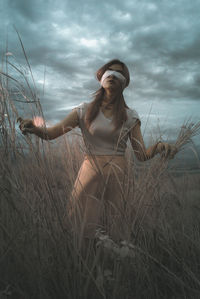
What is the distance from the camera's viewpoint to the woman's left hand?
1.11 meters

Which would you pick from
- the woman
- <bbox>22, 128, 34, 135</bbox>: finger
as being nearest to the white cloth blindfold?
the woman

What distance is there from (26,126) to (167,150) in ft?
2.32

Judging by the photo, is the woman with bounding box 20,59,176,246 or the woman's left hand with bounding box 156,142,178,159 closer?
the woman's left hand with bounding box 156,142,178,159

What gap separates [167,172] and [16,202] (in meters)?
0.71

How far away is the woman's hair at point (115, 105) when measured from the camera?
4.79ft

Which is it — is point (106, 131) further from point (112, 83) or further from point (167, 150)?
point (167, 150)

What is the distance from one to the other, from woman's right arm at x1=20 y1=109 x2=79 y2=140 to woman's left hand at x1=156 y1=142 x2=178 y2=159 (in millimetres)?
490

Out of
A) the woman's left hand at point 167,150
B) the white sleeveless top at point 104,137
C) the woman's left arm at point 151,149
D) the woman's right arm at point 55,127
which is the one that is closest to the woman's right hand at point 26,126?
the woman's right arm at point 55,127

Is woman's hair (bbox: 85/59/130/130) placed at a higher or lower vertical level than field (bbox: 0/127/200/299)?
higher

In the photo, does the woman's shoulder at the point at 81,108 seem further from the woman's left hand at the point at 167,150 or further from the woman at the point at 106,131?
the woman's left hand at the point at 167,150

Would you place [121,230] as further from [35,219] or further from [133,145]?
Answer: [133,145]

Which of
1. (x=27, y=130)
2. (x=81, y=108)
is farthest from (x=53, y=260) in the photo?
(x=81, y=108)

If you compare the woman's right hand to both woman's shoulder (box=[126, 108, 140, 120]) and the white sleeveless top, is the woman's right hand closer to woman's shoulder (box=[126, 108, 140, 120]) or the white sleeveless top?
the white sleeveless top

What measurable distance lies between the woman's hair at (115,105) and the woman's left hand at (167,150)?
332 mm
